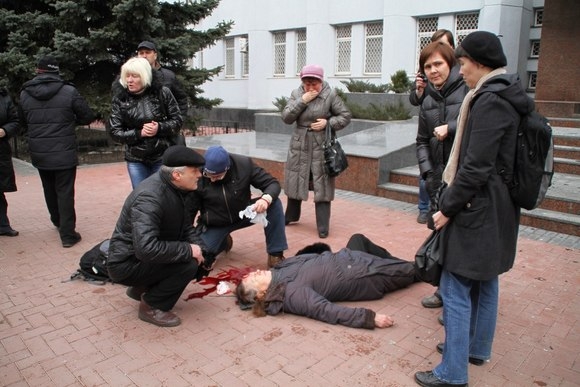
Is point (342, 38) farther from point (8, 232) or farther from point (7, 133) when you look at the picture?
point (8, 232)

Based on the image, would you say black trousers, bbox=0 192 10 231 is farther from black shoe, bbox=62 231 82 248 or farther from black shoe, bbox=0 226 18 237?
black shoe, bbox=62 231 82 248

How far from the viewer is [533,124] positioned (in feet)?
8.30

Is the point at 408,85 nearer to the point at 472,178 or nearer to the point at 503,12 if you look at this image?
the point at 503,12

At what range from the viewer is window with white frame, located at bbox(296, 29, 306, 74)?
63.3ft

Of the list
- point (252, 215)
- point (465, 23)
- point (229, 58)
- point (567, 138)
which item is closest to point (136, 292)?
point (252, 215)

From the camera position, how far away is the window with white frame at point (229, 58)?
73.4 feet

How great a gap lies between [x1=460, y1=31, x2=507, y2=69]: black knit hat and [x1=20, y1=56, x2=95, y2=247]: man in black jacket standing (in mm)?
4169

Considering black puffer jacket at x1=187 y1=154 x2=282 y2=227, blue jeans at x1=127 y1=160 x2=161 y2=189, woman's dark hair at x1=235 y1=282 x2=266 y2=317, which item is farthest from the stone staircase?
woman's dark hair at x1=235 y1=282 x2=266 y2=317

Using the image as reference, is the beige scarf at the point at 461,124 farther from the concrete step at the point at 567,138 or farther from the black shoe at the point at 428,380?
the concrete step at the point at 567,138

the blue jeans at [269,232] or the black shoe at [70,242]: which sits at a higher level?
the blue jeans at [269,232]

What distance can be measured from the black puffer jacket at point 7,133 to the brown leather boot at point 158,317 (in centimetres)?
292

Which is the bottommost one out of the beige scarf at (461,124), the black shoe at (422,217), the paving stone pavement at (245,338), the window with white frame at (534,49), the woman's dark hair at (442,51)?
the paving stone pavement at (245,338)

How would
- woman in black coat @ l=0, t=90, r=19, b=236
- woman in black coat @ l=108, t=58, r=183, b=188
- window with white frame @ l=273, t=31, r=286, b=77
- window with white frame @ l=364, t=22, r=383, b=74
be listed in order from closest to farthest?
woman in black coat @ l=108, t=58, r=183, b=188 → woman in black coat @ l=0, t=90, r=19, b=236 → window with white frame @ l=364, t=22, r=383, b=74 → window with white frame @ l=273, t=31, r=286, b=77

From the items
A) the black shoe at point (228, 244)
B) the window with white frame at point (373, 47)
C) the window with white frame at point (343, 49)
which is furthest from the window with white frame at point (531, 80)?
the black shoe at point (228, 244)
